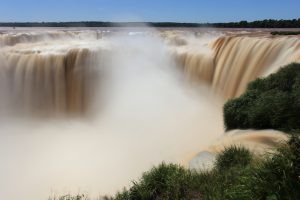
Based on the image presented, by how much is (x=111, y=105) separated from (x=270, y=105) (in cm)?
1447

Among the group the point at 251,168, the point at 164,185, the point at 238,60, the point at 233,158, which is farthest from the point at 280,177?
the point at 238,60

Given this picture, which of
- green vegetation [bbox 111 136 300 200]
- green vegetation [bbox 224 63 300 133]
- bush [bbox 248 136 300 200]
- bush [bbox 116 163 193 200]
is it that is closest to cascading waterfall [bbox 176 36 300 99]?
green vegetation [bbox 224 63 300 133]

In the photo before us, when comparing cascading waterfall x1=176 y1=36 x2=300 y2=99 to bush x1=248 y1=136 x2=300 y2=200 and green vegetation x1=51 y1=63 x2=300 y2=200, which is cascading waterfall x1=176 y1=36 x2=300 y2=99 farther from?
bush x1=248 y1=136 x2=300 y2=200

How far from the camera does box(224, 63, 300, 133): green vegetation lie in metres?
11.2

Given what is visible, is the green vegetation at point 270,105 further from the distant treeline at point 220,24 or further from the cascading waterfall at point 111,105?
the distant treeline at point 220,24

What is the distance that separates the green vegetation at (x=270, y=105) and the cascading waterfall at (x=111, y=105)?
188 cm

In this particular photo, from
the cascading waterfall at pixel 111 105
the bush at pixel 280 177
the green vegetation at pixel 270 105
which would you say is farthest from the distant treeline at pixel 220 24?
the bush at pixel 280 177

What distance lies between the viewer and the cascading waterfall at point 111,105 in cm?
1616

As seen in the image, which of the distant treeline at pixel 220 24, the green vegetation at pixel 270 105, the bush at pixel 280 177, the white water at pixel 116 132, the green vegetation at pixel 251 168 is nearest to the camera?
the bush at pixel 280 177

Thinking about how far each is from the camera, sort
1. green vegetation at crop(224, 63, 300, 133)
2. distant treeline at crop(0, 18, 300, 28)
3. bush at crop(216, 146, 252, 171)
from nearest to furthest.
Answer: bush at crop(216, 146, 252, 171)
green vegetation at crop(224, 63, 300, 133)
distant treeline at crop(0, 18, 300, 28)

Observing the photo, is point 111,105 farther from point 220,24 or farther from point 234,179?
point 220,24

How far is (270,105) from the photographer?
11828 mm

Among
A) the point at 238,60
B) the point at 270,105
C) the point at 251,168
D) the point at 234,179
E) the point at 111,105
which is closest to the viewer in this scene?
the point at 251,168

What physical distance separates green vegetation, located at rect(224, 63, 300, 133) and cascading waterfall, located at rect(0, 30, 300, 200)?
1.88m
